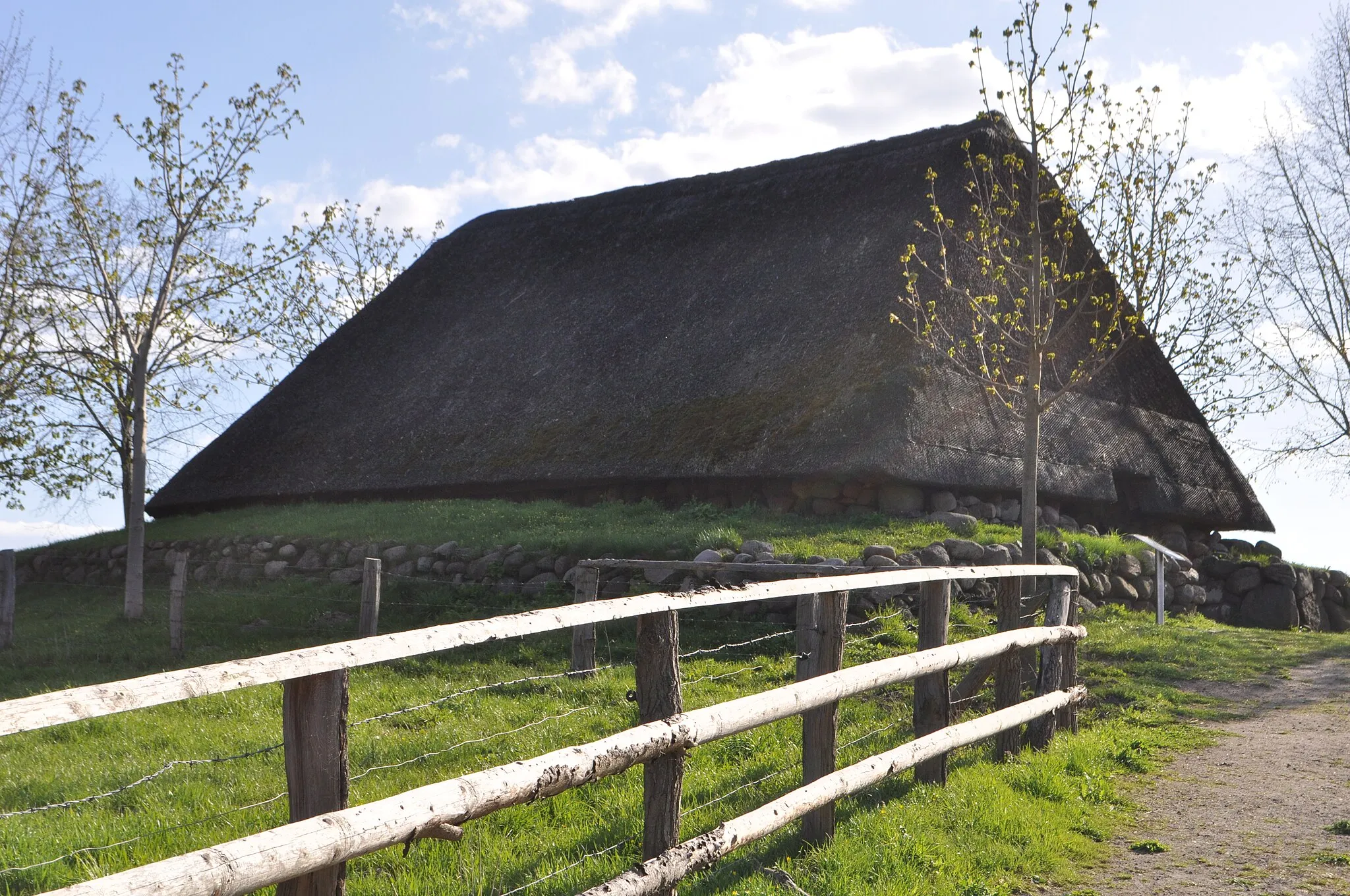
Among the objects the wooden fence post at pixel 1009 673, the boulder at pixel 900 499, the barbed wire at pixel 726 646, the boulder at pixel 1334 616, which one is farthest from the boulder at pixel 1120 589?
the wooden fence post at pixel 1009 673

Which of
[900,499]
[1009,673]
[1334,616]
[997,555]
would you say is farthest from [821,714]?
[1334,616]

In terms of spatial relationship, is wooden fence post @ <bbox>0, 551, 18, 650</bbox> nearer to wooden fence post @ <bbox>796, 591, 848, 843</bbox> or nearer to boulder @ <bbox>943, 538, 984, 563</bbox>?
boulder @ <bbox>943, 538, 984, 563</bbox>

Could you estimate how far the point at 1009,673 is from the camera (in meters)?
6.70

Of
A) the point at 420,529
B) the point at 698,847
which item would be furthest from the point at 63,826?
the point at 420,529

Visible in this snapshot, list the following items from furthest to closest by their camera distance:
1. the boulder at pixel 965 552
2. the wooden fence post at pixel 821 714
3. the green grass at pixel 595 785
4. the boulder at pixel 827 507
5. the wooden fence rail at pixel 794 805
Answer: the boulder at pixel 827 507 → the boulder at pixel 965 552 → the wooden fence post at pixel 821 714 → the green grass at pixel 595 785 → the wooden fence rail at pixel 794 805

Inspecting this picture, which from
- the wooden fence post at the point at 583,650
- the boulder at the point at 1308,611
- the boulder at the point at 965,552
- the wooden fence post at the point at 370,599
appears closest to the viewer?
the wooden fence post at the point at 583,650

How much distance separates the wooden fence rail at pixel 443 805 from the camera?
2467 mm

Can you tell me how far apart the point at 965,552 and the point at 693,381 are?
17.1 feet

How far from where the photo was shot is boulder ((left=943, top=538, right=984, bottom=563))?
11.0 m

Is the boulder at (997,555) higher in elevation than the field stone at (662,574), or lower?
higher

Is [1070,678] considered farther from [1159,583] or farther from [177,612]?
[177,612]

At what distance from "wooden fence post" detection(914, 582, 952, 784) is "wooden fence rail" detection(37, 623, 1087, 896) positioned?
2.27 ft

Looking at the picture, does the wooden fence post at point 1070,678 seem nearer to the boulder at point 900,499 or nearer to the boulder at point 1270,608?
the boulder at point 900,499

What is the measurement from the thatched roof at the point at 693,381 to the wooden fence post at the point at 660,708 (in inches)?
338
